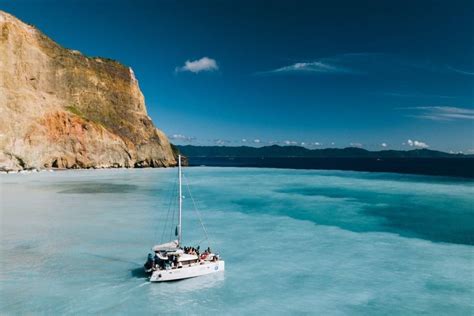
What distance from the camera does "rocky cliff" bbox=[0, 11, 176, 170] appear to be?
88750 mm

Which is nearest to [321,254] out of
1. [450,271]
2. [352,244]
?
[352,244]

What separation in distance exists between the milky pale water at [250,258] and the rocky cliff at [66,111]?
4617 cm

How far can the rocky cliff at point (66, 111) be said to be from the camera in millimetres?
88750

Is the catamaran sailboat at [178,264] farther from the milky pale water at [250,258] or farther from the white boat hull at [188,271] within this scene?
the milky pale water at [250,258]

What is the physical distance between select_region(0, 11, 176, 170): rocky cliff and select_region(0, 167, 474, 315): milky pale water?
46173 mm

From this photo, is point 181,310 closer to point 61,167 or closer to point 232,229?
point 232,229

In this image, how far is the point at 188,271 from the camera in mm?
22344

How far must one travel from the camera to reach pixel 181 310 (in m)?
18.3

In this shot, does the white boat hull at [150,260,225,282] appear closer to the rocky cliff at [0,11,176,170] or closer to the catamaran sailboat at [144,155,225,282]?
the catamaran sailboat at [144,155,225,282]

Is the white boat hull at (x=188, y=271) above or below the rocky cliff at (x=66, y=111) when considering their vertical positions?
below

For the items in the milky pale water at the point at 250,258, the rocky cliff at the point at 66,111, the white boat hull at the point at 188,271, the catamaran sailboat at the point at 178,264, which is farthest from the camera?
the rocky cliff at the point at 66,111

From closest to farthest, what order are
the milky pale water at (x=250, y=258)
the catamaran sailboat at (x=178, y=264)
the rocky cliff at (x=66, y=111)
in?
1. the milky pale water at (x=250, y=258)
2. the catamaran sailboat at (x=178, y=264)
3. the rocky cliff at (x=66, y=111)

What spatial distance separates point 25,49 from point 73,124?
21296 millimetres

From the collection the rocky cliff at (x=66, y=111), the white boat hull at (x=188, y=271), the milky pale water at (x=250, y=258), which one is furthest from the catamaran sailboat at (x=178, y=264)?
the rocky cliff at (x=66, y=111)
